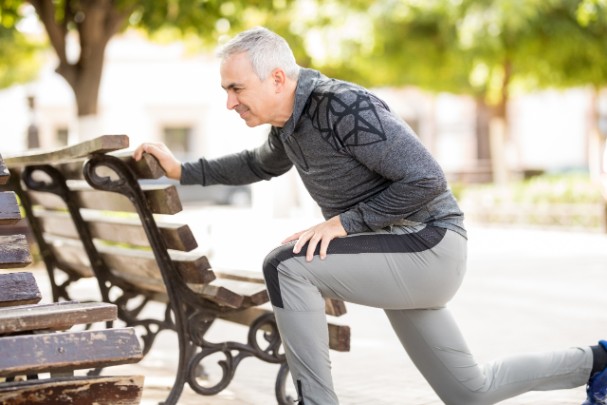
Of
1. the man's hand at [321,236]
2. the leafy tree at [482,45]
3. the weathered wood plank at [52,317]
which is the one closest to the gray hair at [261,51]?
the man's hand at [321,236]

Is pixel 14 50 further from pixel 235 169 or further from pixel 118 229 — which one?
pixel 235 169

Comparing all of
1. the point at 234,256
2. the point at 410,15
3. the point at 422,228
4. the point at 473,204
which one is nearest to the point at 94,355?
the point at 422,228

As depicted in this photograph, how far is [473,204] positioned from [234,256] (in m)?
11.2

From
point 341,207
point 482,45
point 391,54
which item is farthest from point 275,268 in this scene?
point 391,54

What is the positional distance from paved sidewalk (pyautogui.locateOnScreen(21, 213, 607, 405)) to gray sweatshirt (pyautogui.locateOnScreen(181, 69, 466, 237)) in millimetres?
1615

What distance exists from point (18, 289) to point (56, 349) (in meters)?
0.34

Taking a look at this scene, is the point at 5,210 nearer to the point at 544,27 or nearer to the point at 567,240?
the point at 567,240

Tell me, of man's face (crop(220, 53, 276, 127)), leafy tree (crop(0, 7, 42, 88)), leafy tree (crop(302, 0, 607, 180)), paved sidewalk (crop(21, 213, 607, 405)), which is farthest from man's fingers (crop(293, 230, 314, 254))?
leafy tree (crop(302, 0, 607, 180))

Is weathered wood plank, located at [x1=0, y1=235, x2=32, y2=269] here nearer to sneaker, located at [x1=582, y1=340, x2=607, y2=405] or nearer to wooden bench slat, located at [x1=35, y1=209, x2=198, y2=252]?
wooden bench slat, located at [x1=35, y1=209, x2=198, y2=252]

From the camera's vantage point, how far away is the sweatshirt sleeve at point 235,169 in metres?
4.50

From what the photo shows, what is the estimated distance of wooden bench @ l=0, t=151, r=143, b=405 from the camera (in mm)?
2861

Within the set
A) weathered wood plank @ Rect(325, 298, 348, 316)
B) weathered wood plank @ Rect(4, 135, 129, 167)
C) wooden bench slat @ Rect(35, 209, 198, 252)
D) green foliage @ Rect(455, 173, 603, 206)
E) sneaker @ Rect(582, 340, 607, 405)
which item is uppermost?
weathered wood plank @ Rect(4, 135, 129, 167)

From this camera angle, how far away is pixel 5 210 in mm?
3242

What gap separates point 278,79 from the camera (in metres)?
3.81
